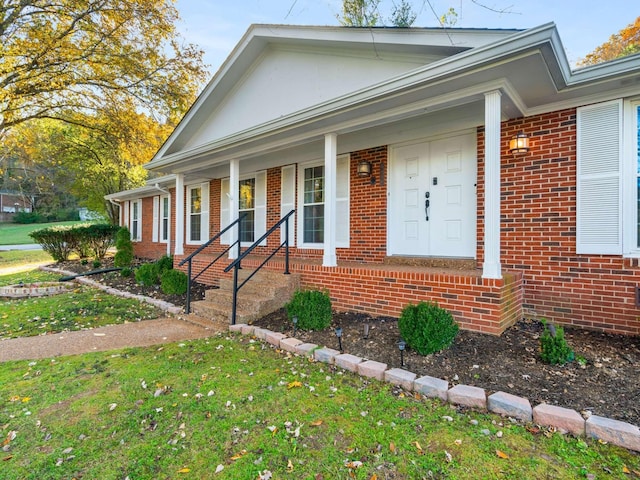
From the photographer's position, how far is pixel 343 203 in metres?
6.43

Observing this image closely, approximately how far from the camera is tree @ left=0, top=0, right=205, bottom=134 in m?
8.66

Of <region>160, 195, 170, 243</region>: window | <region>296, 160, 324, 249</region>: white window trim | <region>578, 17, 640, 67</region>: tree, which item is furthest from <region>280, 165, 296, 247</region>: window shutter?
<region>578, 17, 640, 67</region>: tree

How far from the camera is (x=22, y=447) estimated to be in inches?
88.7

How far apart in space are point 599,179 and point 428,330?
2.79m

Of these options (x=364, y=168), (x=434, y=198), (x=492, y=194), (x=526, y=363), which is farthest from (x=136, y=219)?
(x=526, y=363)

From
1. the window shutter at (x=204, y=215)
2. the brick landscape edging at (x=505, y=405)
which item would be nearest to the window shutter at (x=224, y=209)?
the window shutter at (x=204, y=215)

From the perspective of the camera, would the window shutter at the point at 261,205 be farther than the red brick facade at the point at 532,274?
Yes

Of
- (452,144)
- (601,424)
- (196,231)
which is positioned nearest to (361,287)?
(452,144)

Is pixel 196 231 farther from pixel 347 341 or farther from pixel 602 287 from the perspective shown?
pixel 602 287

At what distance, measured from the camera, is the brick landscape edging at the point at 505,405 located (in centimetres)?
211

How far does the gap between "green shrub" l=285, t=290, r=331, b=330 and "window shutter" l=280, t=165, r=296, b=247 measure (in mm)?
3017

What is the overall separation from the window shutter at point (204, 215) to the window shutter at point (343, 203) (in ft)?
15.6

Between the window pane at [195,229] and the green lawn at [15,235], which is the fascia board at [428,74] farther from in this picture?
the green lawn at [15,235]

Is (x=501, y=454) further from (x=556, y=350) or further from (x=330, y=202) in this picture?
(x=330, y=202)
